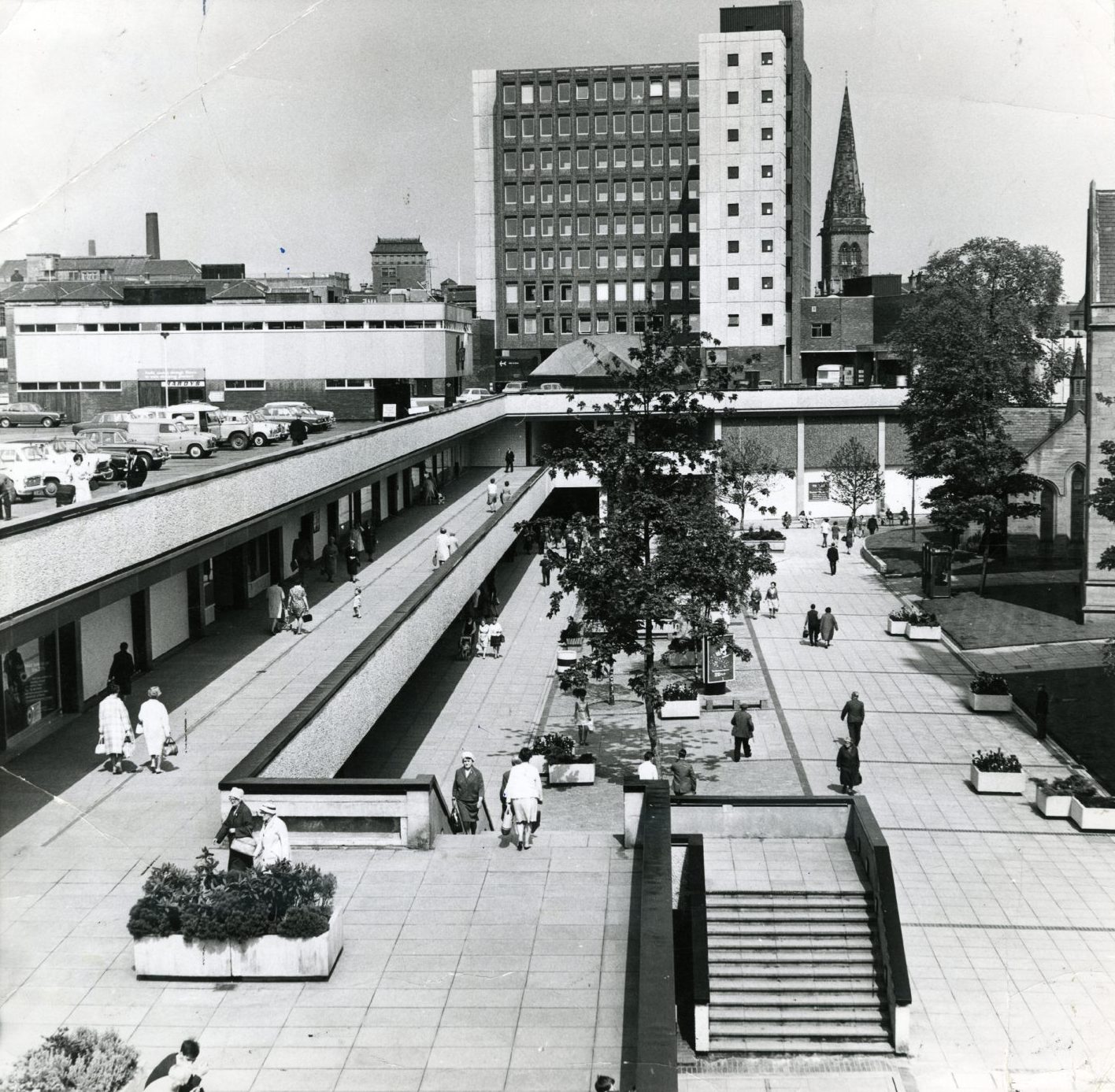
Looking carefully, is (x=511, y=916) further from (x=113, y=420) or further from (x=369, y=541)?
(x=369, y=541)

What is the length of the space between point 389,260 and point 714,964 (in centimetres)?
16991

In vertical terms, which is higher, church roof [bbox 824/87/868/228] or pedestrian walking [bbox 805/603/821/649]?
church roof [bbox 824/87/868/228]

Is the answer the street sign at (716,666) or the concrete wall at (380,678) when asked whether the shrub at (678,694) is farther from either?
the concrete wall at (380,678)

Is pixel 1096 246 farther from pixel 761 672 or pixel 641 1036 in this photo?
pixel 641 1036

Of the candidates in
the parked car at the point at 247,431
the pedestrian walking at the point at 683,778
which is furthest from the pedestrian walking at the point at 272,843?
the parked car at the point at 247,431

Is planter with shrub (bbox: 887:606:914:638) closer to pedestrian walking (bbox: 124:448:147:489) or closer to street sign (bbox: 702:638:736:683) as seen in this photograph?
street sign (bbox: 702:638:736:683)

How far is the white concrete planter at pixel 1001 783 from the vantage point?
A: 2461cm

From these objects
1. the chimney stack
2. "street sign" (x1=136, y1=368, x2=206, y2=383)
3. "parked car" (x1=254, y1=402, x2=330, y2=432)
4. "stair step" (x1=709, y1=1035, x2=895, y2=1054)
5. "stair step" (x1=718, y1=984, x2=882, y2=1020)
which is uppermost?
the chimney stack

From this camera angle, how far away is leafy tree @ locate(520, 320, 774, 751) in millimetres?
24500

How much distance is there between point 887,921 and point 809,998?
129 centimetres

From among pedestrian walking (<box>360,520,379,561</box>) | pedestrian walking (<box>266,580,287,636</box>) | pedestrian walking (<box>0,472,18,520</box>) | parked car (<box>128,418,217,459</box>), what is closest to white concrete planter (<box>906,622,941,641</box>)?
pedestrian walking (<box>360,520,379,561</box>)

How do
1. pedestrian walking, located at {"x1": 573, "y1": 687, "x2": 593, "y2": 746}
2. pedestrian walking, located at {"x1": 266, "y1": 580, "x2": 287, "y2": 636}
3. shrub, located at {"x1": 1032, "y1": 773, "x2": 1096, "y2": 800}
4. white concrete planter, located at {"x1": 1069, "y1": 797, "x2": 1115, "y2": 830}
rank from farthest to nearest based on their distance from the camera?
pedestrian walking, located at {"x1": 573, "y1": 687, "x2": 593, "y2": 746} < pedestrian walking, located at {"x1": 266, "y1": 580, "x2": 287, "y2": 636} < shrub, located at {"x1": 1032, "y1": 773, "x2": 1096, "y2": 800} < white concrete planter, located at {"x1": 1069, "y1": 797, "x2": 1115, "y2": 830}

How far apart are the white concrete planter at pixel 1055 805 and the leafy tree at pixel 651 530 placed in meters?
5.76

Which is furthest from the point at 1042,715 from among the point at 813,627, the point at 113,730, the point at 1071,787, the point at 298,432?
the point at 113,730
